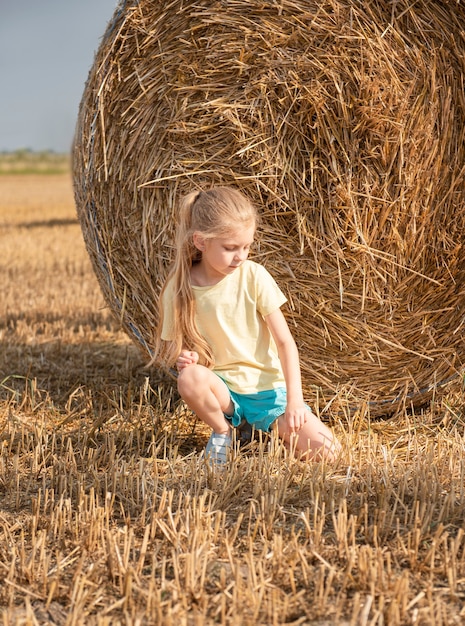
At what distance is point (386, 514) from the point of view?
2541 millimetres

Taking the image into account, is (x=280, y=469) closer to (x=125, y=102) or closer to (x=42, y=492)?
(x=42, y=492)

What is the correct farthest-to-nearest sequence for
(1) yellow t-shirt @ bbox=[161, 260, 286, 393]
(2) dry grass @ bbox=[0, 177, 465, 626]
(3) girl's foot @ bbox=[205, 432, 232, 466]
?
(1) yellow t-shirt @ bbox=[161, 260, 286, 393], (3) girl's foot @ bbox=[205, 432, 232, 466], (2) dry grass @ bbox=[0, 177, 465, 626]

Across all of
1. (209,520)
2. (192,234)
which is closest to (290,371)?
(192,234)

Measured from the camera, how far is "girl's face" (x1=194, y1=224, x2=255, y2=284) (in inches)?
124

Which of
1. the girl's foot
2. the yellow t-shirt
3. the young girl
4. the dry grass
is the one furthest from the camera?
the yellow t-shirt

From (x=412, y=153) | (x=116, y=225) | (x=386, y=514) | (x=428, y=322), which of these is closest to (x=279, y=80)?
(x=412, y=153)

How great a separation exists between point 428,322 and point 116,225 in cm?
141

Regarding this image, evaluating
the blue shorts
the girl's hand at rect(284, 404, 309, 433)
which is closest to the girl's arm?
the girl's hand at rect(284, 404, 309, 433)

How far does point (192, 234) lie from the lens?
3.21m

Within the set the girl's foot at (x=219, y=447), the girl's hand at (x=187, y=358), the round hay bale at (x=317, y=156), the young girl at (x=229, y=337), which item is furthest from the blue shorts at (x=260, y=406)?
the round hay bale at (x=317, y=156)

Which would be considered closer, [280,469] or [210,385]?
[280,469]

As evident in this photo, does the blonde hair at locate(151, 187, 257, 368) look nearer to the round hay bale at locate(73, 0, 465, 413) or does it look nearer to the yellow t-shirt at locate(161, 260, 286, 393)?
the yellow t-shirt at locate(161, 260, 286, 393)

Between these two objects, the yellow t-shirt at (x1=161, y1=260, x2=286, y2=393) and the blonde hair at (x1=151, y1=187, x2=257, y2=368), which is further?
the yellow t-shirt at (x1=161, y1=260, x2=286, y2=393)

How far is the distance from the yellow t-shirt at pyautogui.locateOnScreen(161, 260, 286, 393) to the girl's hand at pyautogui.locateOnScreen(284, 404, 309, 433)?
20 cm
